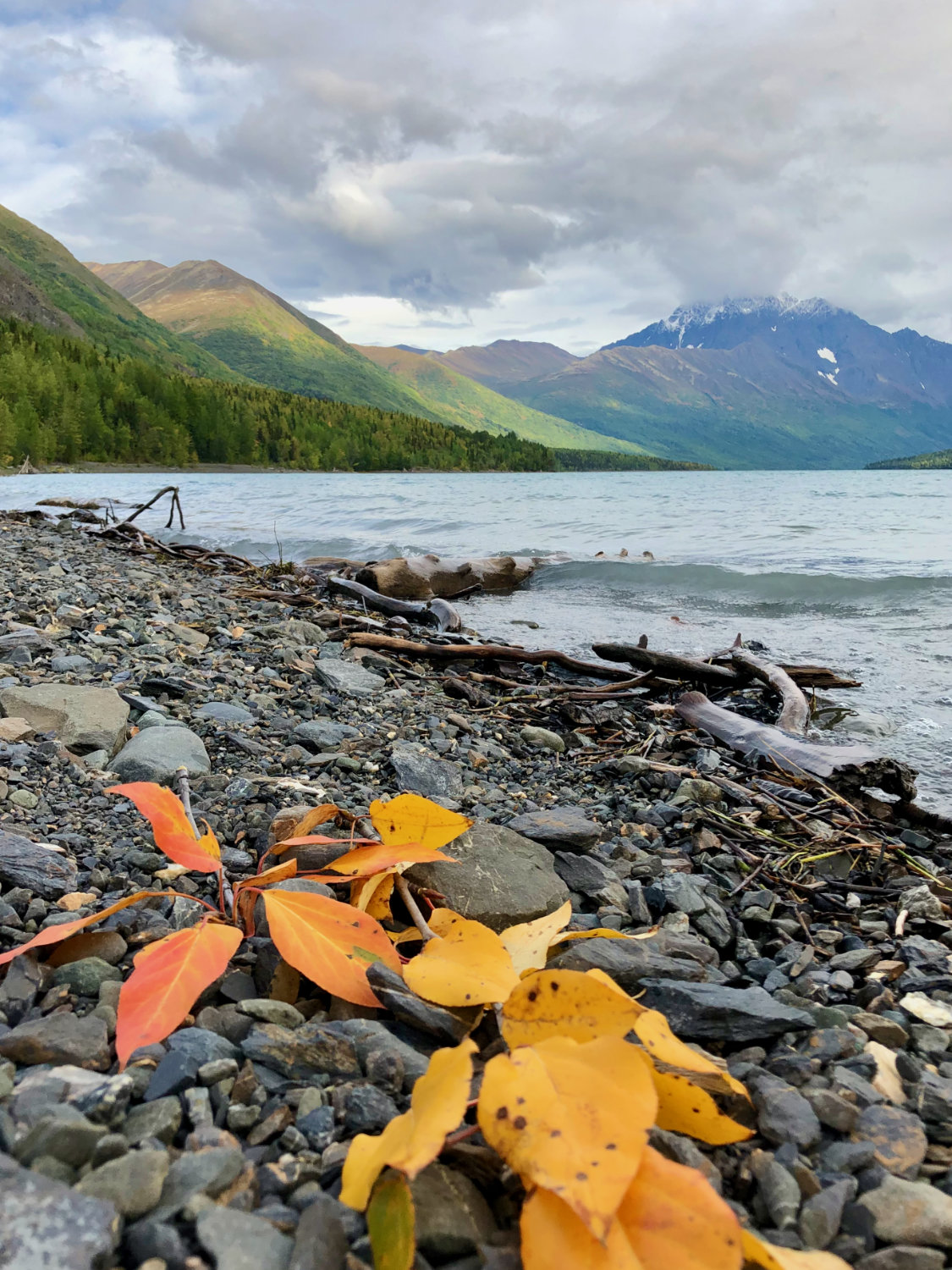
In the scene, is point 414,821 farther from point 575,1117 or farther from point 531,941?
point 575,1117

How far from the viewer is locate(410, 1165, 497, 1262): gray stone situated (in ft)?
2.88

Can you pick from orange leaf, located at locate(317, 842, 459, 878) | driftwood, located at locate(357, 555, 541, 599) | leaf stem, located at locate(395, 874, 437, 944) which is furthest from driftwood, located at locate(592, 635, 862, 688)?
driftwood, located at locate(357, 555, 541, 599)

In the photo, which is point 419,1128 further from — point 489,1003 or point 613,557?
point 613,557

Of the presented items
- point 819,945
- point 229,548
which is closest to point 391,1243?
point 819,945

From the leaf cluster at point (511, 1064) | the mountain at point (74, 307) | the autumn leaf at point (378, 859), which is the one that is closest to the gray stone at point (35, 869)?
the leaf cluster at point (511, 1064)

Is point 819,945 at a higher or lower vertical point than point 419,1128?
lower

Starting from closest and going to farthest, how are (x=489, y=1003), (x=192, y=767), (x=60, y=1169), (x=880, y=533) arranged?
1. (x=60, y=1169)
2. (x=489, y=1003)
3. (x=192, y=767)
4. (x=880, y=533)

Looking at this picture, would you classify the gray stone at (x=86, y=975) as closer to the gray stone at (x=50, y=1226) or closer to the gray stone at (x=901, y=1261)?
the gray stone at (x=50, y=1226)

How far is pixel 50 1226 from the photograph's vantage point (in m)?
0.81

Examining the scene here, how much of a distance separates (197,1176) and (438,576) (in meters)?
8.60

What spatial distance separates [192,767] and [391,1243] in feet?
6.62

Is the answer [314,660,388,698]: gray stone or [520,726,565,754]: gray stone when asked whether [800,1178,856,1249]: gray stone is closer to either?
[520,726,565,754]: gray stone

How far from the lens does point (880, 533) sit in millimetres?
17516

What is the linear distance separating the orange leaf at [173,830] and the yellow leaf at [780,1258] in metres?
1.10
